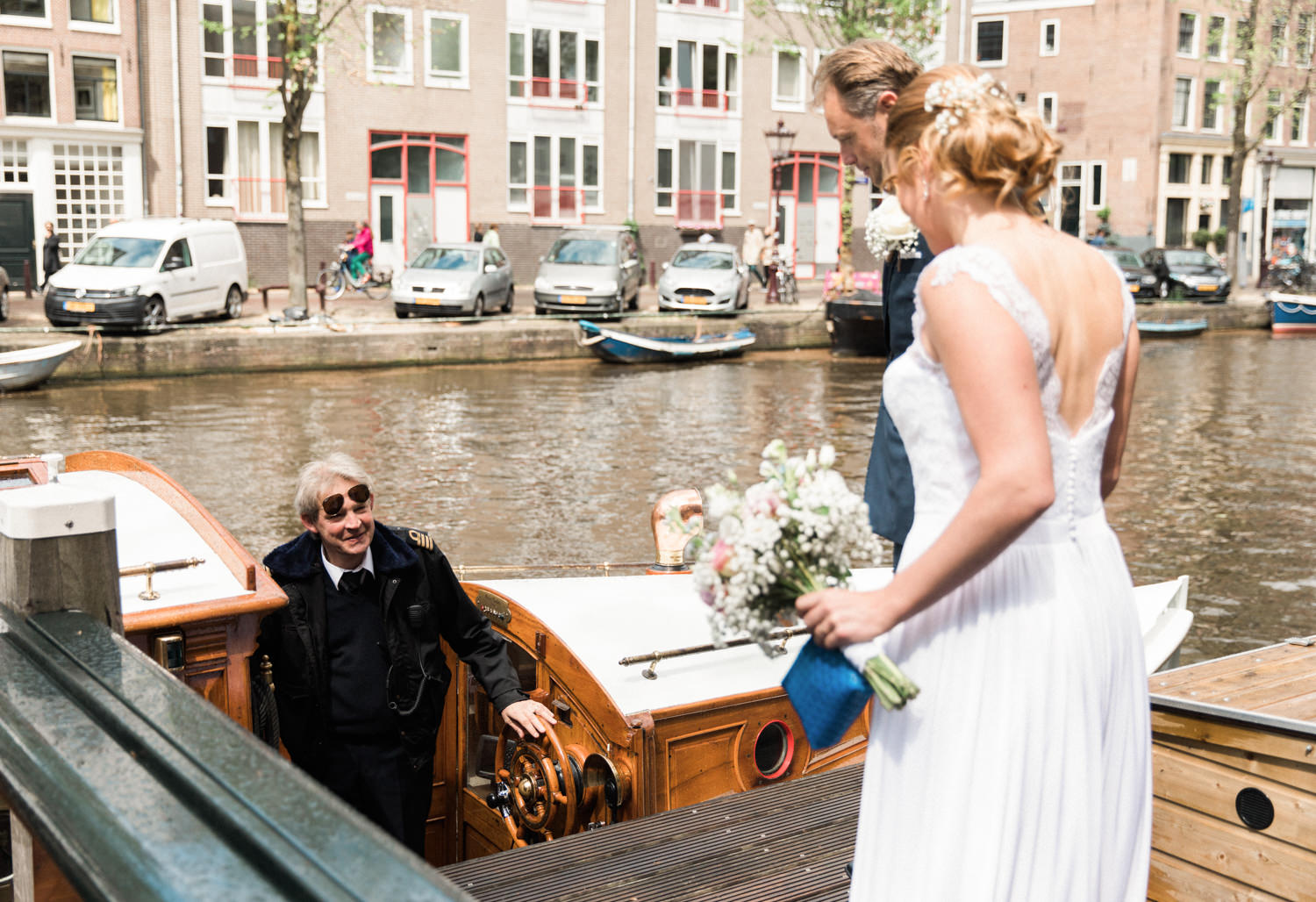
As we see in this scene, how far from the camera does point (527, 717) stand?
3.88 meters

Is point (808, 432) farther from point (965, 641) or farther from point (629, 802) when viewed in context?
point (965, 641)

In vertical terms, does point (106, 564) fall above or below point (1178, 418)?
above

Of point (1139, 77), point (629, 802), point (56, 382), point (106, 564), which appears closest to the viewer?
point (106, 564)

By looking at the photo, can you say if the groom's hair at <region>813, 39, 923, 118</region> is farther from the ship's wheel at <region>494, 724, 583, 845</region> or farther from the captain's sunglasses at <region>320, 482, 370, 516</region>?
the ship's wheel at <region>494, 724, 583, 845</region>

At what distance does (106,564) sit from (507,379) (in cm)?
1635

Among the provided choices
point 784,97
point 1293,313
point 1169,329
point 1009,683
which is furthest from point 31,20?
point 1009,683

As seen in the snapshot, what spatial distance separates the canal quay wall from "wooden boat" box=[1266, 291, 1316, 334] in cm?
1006

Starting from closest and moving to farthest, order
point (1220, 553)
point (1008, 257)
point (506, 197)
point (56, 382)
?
point (1008, 257) → point (1220, 553) → point (56, 382) → point (506, 197)

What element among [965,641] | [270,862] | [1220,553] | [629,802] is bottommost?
[1220,553]

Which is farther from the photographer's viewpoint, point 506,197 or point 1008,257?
point 506,197

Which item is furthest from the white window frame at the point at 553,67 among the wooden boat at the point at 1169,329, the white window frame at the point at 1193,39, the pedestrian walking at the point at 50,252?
the white window frame at the point at 1193,39

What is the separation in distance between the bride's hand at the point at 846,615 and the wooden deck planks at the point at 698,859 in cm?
164

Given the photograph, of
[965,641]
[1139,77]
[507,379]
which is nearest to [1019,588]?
[965,641]

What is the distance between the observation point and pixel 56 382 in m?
17.6
